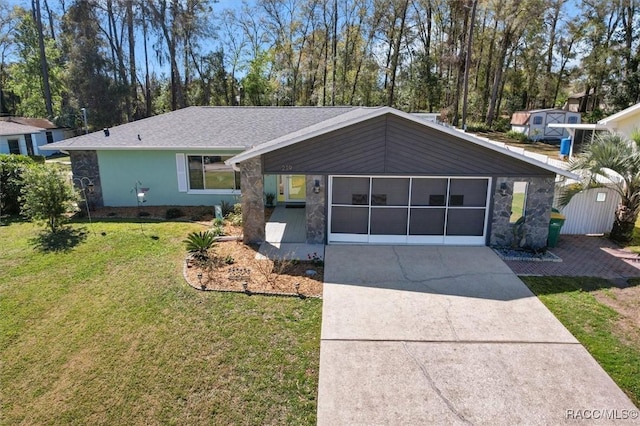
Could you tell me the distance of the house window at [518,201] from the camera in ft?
33.4

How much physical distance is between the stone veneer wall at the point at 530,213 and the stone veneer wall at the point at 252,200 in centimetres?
627

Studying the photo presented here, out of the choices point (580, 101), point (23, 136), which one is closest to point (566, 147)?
point (580, 101)

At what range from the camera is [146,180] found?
14.7 meters

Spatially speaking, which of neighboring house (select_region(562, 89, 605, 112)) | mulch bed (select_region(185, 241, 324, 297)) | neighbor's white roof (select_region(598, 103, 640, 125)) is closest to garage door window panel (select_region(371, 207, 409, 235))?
mulch bed (select_region(185, 241, 324, 297))

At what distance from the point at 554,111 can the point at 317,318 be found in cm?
3490

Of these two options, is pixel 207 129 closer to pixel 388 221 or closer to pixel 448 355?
pixel 388 221

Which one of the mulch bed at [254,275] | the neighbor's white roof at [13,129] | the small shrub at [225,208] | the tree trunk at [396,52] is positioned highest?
the tree trunk at [396,52]

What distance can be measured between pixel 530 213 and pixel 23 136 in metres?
32.7

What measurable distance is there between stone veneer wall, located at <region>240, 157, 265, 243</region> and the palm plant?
341 inches

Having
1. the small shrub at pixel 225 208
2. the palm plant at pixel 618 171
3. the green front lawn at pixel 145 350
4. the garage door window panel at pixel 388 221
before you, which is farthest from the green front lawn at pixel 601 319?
the small shrub at pixel 225 208

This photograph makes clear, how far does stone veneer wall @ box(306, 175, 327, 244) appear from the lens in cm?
1040

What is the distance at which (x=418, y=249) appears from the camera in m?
10.5

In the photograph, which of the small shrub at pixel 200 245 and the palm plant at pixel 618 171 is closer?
the small shrub at pixel 200 245

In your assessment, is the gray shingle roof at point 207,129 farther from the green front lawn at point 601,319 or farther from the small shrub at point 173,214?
the green front lawn at point 601,319
